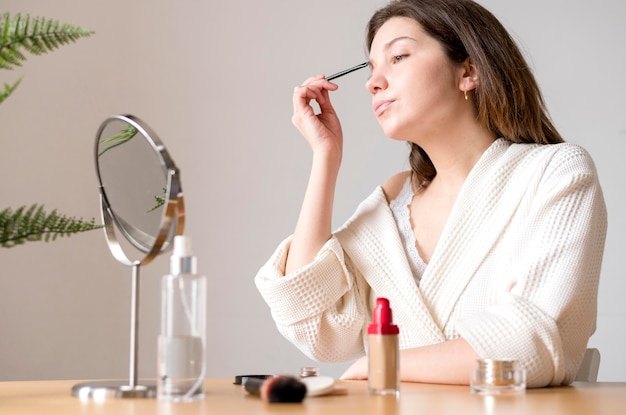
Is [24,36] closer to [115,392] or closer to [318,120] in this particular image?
[115,392]

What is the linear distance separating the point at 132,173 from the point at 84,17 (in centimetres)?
165

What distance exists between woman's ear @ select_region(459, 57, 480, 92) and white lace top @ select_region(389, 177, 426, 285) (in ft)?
0.79

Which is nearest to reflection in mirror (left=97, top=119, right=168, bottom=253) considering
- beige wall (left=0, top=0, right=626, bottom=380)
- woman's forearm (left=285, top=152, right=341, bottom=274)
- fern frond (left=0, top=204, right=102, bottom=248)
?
fern frond (left=0, top=204, right=102, bottom=248)

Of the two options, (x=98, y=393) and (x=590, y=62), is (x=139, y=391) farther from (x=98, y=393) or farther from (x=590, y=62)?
(x=590, y=62)

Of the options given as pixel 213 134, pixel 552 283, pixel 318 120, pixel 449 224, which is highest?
pixel 213 134

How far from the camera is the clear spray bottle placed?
838 mm

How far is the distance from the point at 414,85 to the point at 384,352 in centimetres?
78

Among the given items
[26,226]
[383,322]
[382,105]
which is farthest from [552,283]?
[26,226]

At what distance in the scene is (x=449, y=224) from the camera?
1446 mm

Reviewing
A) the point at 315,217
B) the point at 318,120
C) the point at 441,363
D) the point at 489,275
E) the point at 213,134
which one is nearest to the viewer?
the point at 441,363

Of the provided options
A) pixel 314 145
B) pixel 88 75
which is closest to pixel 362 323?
pixel 314 145

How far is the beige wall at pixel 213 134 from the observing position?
243 centimetres

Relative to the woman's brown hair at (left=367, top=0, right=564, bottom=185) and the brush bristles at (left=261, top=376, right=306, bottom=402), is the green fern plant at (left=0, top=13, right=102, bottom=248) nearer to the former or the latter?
the brush bristles at (left=261, top=376, right=306, bottom=402)

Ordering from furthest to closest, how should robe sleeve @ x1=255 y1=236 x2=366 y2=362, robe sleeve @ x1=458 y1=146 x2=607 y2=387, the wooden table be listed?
robe sleeve @ x1=255 y1=236 x2=366 y2=362
robe sleeve @ x1=458 y1=146 x2=607 y2=387
the wooden table
